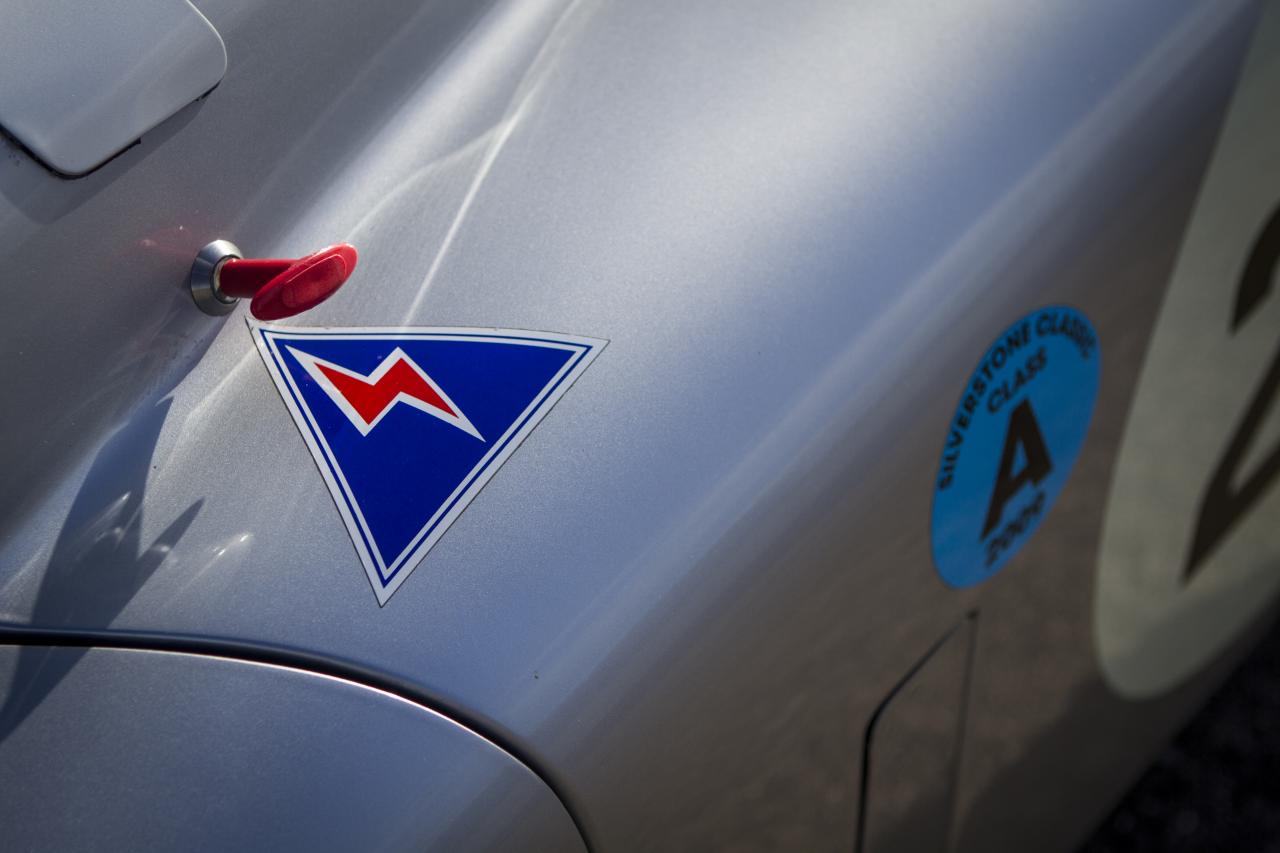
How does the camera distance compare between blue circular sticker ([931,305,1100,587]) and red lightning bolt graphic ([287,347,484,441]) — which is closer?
red lightning bolt graphic ([287,347,484,441])

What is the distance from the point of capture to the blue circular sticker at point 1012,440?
1.16 m

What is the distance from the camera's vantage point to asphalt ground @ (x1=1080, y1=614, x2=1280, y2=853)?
2102 mm

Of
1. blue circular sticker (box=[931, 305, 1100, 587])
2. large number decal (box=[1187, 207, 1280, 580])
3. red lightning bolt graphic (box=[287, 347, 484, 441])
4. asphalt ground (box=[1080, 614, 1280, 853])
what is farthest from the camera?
asphalt ground (box=[1080, 614, 1280, 853])

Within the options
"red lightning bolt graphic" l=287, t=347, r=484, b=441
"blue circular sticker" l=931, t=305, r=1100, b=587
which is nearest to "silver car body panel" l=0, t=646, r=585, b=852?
"red lightning bolt graphic" l=287, t=347, r=484, b=441

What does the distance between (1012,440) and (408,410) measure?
0.60 meters

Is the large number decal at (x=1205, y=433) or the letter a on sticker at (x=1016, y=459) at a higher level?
the letter a on sticker at (x=1016, y=459)

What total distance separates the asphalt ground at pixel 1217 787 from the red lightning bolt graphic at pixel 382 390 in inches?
64.8

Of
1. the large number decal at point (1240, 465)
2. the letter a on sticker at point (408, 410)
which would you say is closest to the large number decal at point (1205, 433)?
the large number decal at point (1240, 465)

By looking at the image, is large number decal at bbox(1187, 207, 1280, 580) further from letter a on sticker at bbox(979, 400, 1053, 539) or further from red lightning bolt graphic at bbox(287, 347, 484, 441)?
red lightning bolt graphic at bbox(287, 347, 484, 441)

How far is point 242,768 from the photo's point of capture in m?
0.86

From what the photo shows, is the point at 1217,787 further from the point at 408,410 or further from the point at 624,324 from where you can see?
the point at 408,410

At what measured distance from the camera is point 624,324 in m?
1.01

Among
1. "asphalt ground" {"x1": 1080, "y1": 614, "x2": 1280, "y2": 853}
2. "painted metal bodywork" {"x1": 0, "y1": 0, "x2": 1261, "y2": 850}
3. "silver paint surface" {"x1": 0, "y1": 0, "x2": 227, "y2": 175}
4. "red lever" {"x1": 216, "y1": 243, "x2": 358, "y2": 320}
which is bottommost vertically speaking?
"asphalt ground" {"x1": 1080, "y1": 614, "x2": 1280, "y2": 853}

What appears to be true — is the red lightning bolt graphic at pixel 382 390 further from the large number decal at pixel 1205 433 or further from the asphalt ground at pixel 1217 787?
the asphalt ground at pixel 1217 787
